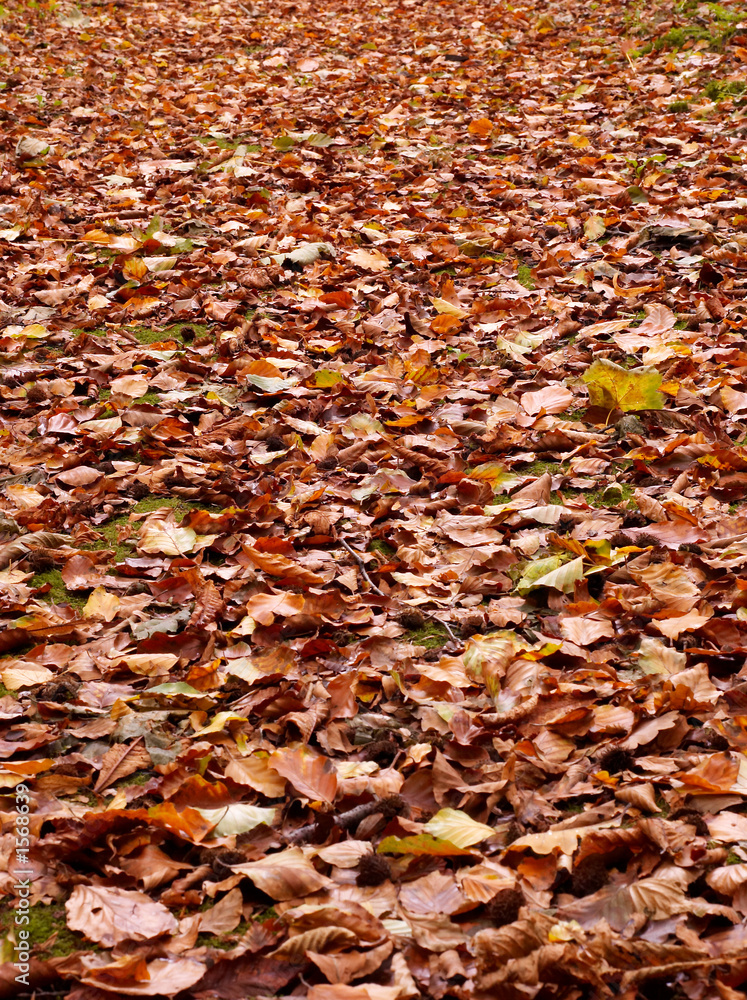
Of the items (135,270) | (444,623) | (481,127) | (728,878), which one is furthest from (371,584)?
(481,127)

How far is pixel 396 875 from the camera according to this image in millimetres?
1801

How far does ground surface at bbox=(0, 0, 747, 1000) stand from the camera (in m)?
1.70

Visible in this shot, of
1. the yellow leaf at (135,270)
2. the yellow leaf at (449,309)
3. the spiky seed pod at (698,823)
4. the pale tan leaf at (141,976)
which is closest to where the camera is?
the pale tan leaf at (141,976)

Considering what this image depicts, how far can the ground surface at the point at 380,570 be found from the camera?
67.0 inches

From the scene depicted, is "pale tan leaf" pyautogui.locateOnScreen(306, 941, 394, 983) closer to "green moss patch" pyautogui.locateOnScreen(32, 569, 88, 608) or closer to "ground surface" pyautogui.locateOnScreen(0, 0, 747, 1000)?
"ground surface" pyautogui.locateOnScreen(0, 0, 747, 1000)

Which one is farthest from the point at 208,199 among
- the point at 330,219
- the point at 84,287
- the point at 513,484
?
the point at 513,484

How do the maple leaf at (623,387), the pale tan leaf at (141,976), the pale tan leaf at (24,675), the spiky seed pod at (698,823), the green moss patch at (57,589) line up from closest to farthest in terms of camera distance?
the pale tan leaf at (141,976), the spiky seed pod at (698,823), the pale tan leaf at (24,675), the green moss patch at (57,589), the maple leaf at (623,387)

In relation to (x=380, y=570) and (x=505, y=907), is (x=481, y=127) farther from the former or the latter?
(x=505, y=907)

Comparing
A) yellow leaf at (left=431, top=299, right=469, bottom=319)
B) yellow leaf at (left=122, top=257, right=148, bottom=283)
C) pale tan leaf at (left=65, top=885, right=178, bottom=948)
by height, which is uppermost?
yellow leaf at (left=122, top=257, right=148, bottom=283)

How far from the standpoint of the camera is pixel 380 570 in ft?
8.86

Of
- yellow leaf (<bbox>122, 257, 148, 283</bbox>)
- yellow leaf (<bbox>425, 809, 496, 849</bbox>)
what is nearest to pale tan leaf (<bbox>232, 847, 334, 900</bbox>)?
yellow leaf (<bbox>425, 809, 496, 849</bbox>)

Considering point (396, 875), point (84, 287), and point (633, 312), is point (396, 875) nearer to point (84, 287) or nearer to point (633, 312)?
point (633, 312)

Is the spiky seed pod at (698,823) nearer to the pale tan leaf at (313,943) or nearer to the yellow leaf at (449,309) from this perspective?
the pale tan leaf at (313,943)

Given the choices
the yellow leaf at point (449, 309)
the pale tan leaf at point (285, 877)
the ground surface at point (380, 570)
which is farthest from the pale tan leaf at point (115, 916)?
the yellow leaf at point (449, 309)
